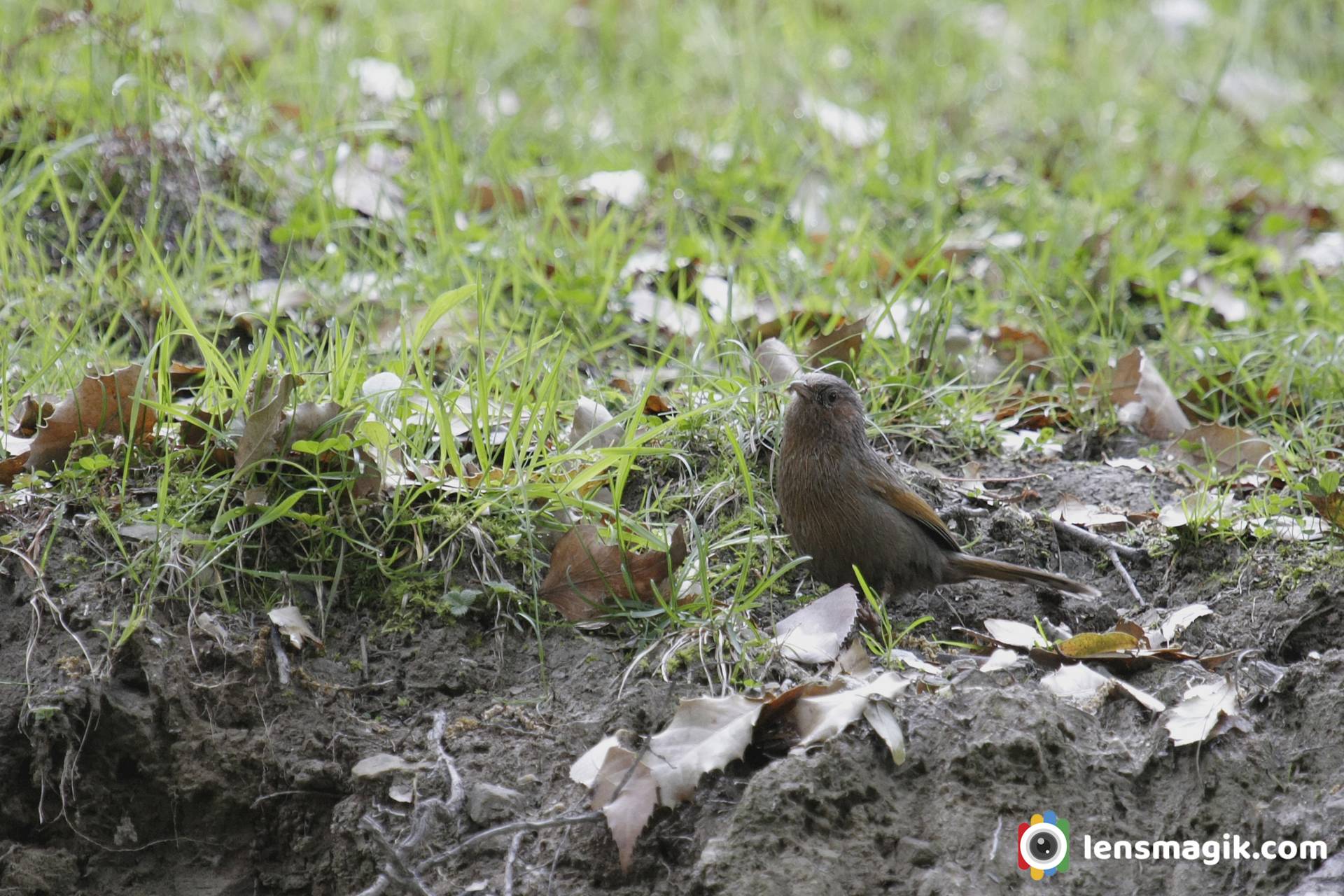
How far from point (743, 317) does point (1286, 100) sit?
4.97 m

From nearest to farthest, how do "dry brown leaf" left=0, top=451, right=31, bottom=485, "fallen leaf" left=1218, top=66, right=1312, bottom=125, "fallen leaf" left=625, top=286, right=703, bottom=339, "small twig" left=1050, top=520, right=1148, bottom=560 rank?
"dry brown leaf" left=0, top=451, right=31, bottom=485 → "small twig" left=1050, top=520, right=1148, bottom=560 → "fallen leaf" left=625, top=286, right=703, bottom=339 → "fallen leaf" left=1218, top=66, right=1312, bottom=125

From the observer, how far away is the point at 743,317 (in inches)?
173

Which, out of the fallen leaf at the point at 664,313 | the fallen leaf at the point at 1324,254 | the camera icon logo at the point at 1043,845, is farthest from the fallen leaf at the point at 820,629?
the fallen leaf at the point at 1324,254

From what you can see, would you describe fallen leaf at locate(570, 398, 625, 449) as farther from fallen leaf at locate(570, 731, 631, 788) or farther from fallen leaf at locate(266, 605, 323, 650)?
fallen leaf at locate(570, 731, 631, 788)

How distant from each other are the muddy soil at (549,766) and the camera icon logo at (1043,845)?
2 centimetres

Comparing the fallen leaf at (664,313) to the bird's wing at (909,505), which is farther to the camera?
the fallen leaf at (664,313)

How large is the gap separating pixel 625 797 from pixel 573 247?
283cm

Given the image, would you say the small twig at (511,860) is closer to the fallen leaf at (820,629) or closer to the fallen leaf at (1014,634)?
the fallen leaf at (820,629)

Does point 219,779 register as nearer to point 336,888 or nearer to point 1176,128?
point 336,888

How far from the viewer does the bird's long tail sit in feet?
10.8

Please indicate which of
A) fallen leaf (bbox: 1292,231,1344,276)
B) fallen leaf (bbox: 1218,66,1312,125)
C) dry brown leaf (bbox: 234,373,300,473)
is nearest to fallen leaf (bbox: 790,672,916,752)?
dry brown leaf (bbox: 234,373,300,473)

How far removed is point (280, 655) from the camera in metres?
2.81

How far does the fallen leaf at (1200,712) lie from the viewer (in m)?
2.53

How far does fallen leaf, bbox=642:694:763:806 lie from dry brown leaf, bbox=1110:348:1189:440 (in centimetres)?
217
